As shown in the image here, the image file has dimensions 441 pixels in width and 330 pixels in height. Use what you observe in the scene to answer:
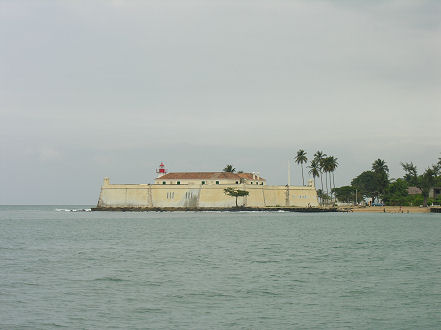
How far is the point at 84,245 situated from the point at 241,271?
59.9ft

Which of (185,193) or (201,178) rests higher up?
(201,178)

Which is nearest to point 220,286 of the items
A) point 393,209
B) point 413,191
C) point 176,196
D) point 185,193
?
point 185,193

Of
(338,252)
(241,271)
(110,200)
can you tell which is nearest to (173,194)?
(110,200)

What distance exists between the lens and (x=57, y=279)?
87.8 ft

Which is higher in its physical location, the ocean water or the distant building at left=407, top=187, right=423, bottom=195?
the distant building at left=407, top=187, right=423, bottom=195

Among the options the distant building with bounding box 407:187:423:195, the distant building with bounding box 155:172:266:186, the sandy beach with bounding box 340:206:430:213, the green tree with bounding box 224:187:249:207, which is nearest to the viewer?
the green tree with bounding box 224:187:249:207

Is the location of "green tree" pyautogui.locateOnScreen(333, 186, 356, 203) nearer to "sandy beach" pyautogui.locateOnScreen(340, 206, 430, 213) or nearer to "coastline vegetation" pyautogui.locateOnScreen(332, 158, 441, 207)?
"coastline vegetation" pyautogui.locateOnScreen(332, 158, 441, 207)

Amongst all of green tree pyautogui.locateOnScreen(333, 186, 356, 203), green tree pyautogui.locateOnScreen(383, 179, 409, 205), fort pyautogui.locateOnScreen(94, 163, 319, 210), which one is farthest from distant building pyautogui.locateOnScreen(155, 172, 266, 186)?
green tree pyautogui.locateOnScreen(333, 186, 356, 203)

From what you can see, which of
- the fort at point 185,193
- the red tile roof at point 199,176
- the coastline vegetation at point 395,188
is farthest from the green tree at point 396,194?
the red tile roof at point 199,176

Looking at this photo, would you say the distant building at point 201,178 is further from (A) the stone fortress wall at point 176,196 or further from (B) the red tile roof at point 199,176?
(A) the stone fortress wall at point 176,196

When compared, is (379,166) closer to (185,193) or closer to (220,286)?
(185,193)

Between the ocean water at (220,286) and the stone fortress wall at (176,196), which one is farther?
the stone fortress wall at (176,196)

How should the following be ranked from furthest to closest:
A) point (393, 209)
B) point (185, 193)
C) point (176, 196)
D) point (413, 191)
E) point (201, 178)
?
point (413, 191) → point (393, 209) → point (201, 178) → point (176, 196) → point (185, 193)

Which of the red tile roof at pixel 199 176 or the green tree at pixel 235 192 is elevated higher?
the red tile roof at pixel 199 176
